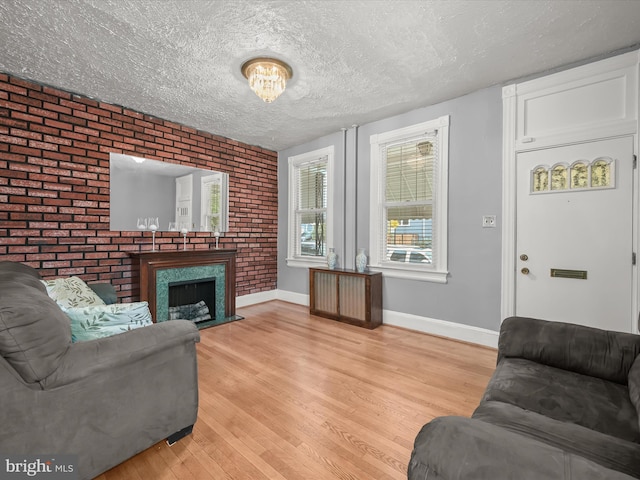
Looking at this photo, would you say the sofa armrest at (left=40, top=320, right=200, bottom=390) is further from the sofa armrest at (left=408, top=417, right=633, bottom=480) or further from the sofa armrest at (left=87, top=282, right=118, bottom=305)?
the sofa armrest at (left=87, top=282, right=118, bottom=305)

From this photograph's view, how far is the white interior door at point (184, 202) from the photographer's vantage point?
397 centimetres

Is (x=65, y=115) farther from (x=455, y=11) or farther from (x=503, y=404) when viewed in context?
(x=503, y=404)

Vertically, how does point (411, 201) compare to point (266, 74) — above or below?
below

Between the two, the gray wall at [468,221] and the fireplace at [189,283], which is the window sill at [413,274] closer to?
the gray wall at [468,221]

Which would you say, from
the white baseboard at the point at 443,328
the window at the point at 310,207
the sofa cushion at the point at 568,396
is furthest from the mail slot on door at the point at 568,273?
the window at the point at 310,207

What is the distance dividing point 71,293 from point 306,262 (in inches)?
126

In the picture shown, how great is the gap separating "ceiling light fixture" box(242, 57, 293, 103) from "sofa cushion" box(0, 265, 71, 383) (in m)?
2.21

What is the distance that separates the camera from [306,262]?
4906 mm

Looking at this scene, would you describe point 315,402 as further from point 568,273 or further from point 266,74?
point 266,74

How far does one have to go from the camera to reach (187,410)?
1.70 meters

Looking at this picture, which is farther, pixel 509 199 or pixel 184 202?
pixel 184 202

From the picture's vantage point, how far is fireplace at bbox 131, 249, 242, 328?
11.4 ft

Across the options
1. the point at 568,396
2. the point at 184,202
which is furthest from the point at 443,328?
the point at 184,202

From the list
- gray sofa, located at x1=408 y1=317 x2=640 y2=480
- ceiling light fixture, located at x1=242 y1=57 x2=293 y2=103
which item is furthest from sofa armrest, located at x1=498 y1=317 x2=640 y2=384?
ceiling light fixture, located at x1=242 y1=57 x2=293 y2=103
